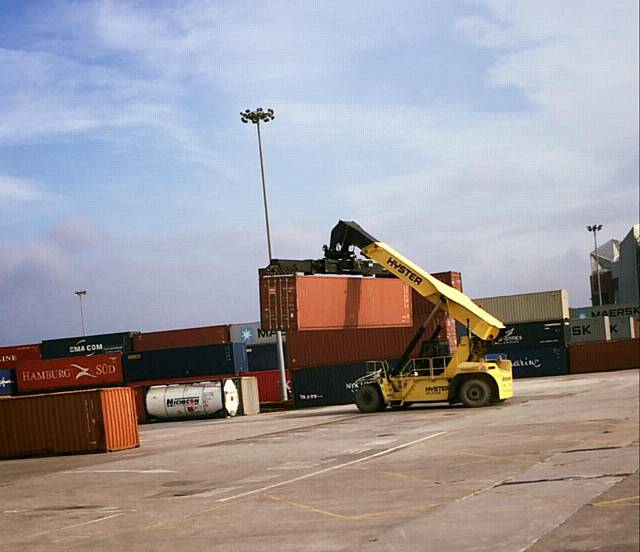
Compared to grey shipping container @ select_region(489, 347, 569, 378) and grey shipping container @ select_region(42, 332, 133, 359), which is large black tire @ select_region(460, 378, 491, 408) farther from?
grey shipping container @ select_region(42, 332, 133, 359)

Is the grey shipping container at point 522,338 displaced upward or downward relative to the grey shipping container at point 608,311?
downward

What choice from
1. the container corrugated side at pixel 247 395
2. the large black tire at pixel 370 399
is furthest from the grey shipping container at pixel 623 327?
the container corrugated side at pixel 247 395

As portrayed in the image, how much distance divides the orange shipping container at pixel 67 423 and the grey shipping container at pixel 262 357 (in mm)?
36984

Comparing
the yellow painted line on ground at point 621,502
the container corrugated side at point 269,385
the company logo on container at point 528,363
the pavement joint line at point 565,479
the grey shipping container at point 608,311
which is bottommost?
the container corrugated side at point 269,385

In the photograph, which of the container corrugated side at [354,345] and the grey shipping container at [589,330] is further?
the container corrugated side at [354,345]

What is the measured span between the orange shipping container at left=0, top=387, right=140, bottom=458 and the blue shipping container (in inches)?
1107

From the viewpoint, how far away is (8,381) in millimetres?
64250

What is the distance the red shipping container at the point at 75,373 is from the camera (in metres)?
61.3

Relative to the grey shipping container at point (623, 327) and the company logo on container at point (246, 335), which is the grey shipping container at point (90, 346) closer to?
the company logo on container at point (246, 335)

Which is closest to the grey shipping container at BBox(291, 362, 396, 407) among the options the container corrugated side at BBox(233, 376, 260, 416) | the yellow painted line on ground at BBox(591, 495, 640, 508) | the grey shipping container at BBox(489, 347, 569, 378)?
the container corrugated side at BBox(233, 376, 260, 416)

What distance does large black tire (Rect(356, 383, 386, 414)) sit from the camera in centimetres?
4150

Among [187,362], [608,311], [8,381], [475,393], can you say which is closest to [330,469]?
[608,311]

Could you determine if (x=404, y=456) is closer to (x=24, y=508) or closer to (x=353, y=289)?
(x=353, y=289)

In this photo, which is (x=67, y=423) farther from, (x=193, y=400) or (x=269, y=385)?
(x=269, y=385)
